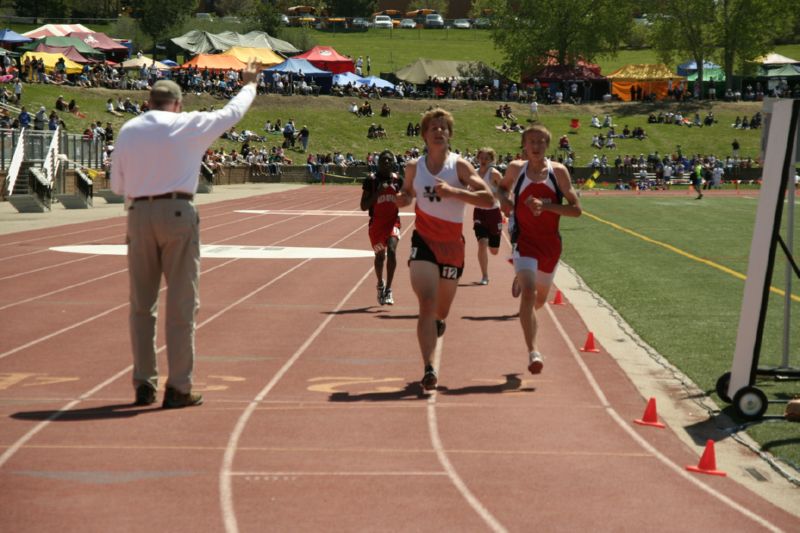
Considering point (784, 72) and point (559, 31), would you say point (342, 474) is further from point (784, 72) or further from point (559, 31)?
point (559, 31)

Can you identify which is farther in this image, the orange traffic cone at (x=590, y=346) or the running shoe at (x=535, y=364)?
the orange traffic cone at (x=590, y=346)

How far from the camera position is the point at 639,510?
6.39m

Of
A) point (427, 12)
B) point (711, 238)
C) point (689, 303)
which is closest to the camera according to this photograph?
point (689, 303)

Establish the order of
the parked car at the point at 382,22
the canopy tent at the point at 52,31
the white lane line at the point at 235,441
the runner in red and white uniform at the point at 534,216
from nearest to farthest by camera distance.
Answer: the white lane line at the point at 235,441
the runner in red and white uniform at the point at 534,216
the canopy tent at the point at 52,31
the parked car at the point at 382,22

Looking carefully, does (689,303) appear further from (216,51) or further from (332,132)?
(216,51)

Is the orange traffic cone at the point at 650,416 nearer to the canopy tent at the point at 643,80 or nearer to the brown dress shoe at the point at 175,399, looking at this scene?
the brown dress shoe at the point at 175,399

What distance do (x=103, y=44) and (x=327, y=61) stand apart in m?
15.5

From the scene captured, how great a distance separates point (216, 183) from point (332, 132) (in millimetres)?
16977

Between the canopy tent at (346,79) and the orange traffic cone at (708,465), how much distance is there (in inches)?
3036

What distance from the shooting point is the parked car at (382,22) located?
144 metres

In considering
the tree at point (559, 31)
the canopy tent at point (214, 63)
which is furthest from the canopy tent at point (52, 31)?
the tree at point (559, 31)

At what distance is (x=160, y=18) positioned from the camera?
11075cm

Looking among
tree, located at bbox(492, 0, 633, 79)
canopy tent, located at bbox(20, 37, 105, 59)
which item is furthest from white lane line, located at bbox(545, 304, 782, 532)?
Answer: tree, located at bbox(492, 0, 633, 79)

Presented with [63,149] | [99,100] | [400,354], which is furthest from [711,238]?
[99,100]
